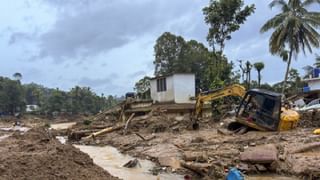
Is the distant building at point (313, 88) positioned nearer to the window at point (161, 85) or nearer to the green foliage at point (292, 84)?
the green foliage at point (292, 84)

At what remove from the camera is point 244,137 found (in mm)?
22359

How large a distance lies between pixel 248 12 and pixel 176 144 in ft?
77.1

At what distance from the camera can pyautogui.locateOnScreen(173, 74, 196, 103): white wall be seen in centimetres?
4409

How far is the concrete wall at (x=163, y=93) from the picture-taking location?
44500 mm

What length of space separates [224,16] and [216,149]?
84.3 feet

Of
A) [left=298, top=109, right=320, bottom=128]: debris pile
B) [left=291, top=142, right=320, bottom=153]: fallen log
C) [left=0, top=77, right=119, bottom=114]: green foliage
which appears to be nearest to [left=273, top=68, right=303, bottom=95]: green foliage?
[left=298, top=109, right=320, bottom=128]: debris pile

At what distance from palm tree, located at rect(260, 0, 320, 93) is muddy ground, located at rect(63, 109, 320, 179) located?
51.8 feet

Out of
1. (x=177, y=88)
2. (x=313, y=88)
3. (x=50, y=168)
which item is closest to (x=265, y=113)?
(x=50, y=168)

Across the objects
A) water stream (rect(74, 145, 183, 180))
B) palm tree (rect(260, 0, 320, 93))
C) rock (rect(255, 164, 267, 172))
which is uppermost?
palm tree (rect(260, 0, 320, 93))

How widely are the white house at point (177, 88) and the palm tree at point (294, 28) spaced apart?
9228 mm

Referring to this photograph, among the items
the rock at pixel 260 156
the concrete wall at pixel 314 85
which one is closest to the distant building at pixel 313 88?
the concrete wall at pixel 314 85

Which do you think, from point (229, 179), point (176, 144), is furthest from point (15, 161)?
point (176, 144)

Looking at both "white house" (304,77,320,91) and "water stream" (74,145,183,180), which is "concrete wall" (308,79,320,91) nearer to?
"white house" (304,77,320,91)

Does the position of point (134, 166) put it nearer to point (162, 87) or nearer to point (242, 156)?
point (242, 156)
